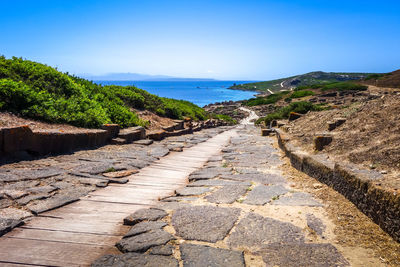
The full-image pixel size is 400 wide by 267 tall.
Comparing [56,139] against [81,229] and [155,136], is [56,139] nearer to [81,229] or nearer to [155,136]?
[81,229]

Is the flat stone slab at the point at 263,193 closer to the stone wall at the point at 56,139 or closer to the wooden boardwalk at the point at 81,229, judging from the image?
the wooden boardwalk at the point at 81,229

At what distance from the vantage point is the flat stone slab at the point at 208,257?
215 cm

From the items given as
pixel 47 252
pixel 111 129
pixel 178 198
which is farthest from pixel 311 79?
pixel 47 252

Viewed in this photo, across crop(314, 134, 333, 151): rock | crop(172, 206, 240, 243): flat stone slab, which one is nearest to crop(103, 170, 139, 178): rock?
crop(172, 206, 240, 243): flat stone slab

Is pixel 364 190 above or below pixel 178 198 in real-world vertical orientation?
above

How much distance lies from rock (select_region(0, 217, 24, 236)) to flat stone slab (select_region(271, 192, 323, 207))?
8.45 ft

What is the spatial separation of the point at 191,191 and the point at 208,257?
1.74 meters

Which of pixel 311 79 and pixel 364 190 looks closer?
pixel 364 190

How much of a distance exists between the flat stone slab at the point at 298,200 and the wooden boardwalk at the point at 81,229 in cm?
146

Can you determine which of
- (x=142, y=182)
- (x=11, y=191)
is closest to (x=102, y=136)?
(x=142, y=182)

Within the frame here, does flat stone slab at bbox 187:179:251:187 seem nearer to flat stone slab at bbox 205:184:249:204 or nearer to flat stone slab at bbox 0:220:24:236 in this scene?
flat stone slab at bbox 205:184:249:204

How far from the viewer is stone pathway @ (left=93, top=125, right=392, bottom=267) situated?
7.25 ft

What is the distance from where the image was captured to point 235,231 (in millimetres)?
2695

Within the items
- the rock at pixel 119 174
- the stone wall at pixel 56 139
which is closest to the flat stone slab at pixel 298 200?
the rock at pixel 119 174
